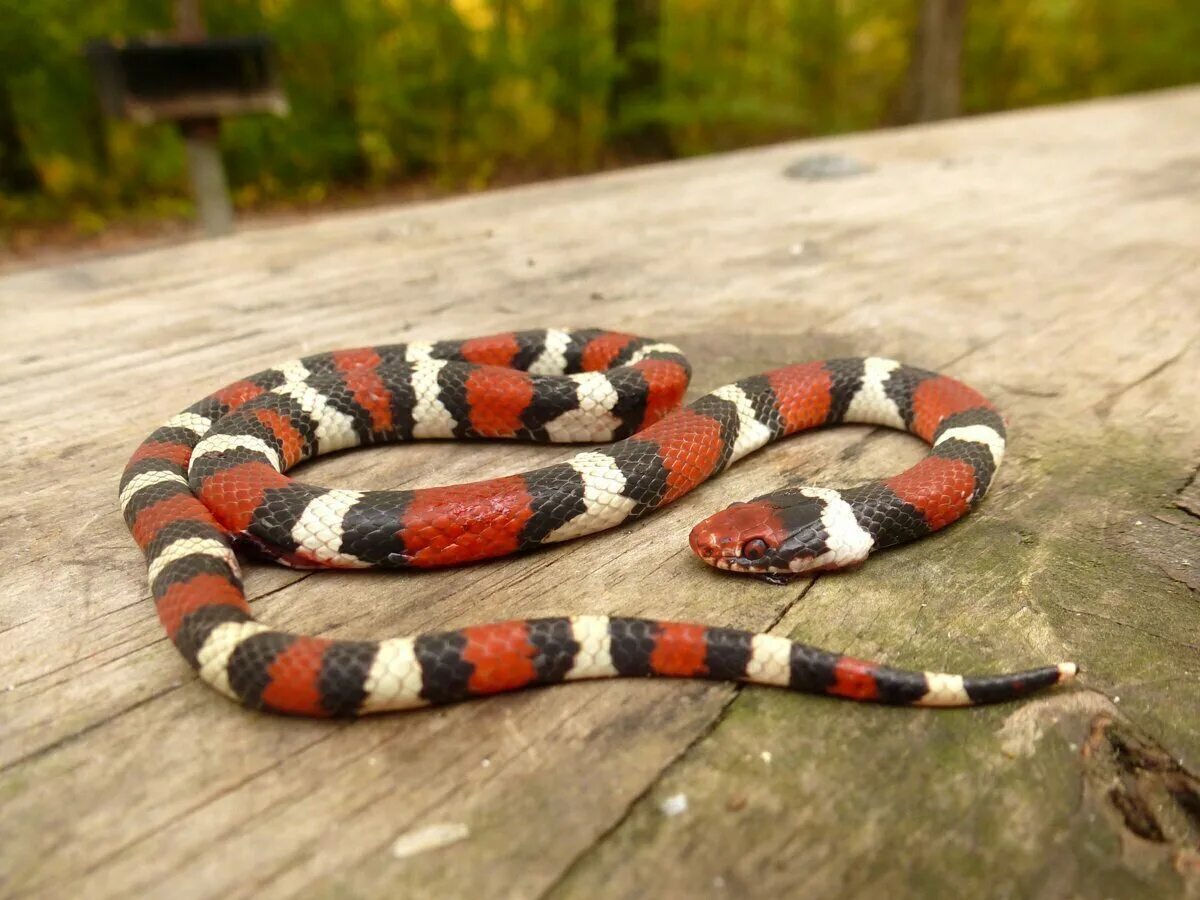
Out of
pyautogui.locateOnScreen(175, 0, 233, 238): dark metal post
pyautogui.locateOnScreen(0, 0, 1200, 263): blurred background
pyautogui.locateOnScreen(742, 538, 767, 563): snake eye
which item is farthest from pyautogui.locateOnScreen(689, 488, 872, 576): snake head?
pyautogui.locateOnScreen(0, 0, 1200, 263): blurred background

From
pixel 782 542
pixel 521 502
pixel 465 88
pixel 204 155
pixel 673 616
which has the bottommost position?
pixel 673 616

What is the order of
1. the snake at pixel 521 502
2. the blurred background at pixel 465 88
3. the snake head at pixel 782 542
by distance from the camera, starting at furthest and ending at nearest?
the blurred background at pixel 465 88
the snake head at pixel 782 542
the snake at pixel 521 502

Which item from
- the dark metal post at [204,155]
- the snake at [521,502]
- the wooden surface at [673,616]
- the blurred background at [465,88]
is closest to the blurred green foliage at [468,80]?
the blurred background at [465,88]

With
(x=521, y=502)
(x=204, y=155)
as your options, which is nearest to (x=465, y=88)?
(x=204, y=155)

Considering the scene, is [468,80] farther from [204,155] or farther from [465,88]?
[204,155]

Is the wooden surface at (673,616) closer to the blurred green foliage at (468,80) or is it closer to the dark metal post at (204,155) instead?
the dark metal post at (204,155)

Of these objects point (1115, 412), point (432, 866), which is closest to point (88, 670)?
point (432, 866)
